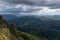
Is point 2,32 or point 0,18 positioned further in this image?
point 0,18

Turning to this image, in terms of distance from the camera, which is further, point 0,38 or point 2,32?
point 2,32

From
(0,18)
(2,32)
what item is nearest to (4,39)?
(2,32)

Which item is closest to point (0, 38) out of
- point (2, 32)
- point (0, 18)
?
point (2, 32)

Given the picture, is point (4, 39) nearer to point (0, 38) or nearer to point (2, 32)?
point (0, 38)

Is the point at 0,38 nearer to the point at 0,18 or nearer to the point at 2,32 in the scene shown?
the point at 2,32

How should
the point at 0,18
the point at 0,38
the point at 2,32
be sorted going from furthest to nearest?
the point at 0,18
the point at 2,32
the point at 0,38

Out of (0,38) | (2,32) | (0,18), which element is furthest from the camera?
(0,18)
